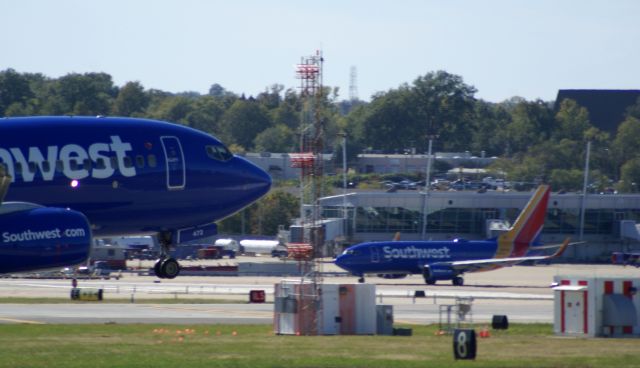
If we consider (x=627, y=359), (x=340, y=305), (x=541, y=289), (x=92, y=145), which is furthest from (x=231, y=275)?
(x=627, y=359)

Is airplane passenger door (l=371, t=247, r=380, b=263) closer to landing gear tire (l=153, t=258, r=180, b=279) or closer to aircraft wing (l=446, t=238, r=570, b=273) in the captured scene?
aircraft wing (l=446, t=238, r=570, b=273)

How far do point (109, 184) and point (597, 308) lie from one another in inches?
732

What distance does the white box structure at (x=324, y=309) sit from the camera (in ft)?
163

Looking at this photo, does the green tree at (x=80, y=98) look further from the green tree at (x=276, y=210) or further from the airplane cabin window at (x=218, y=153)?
the airplane cabin window at (x=218, y=153)

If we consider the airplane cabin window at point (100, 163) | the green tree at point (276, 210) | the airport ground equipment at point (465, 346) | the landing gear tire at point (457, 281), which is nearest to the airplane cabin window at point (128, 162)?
the airplane cabin window at point (100, 163)

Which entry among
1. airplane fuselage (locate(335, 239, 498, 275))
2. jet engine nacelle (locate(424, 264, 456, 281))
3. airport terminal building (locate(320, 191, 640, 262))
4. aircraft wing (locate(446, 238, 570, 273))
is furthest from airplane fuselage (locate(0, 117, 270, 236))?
airport terminal building (locate(320, 191, 640, 262))

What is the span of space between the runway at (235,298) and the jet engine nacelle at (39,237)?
699 inches

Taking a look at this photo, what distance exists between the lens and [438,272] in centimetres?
9750

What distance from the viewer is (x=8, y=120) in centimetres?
4197

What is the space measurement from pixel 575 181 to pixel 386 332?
413 ft

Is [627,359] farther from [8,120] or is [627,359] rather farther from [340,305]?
[8,120]

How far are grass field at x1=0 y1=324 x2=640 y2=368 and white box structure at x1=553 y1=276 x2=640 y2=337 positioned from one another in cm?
128

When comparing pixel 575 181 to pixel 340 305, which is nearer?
pixel 340 305

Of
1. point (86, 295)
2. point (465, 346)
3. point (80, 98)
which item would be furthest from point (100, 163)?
point (80, 98)
